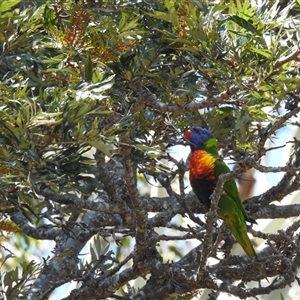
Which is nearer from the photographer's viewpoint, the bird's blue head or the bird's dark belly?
the bird's blue head

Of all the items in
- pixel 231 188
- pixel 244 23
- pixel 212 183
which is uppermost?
pixel 212 183

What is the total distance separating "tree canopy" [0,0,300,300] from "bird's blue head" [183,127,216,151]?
49mm

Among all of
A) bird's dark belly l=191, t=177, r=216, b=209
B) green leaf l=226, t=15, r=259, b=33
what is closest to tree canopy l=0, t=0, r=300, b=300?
green leaf l=226, t=15, r=259, b=33

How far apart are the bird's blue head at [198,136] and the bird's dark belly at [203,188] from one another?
244mm

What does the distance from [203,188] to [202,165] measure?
0.22 metres

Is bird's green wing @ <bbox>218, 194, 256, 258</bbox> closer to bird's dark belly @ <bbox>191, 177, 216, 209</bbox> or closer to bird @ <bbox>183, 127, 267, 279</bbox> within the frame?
bird @ <bbox>183, 127, 267, 279</bbox>

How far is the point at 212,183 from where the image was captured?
3.59 meters

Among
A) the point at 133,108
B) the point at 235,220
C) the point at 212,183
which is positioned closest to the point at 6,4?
the point at 133,108

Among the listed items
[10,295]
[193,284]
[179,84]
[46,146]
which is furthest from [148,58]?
[10,295]

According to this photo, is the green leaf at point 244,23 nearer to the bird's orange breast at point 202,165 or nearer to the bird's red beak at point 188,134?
the bird's red beak at point 188,134

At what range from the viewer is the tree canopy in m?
2.06

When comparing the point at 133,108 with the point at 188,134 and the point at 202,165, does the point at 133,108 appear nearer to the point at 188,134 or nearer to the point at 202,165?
the point at 188,134

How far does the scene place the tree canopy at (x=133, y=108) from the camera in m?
2.06

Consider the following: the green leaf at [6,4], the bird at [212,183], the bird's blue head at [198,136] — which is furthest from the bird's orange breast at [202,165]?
the green leaf at [6,4]
